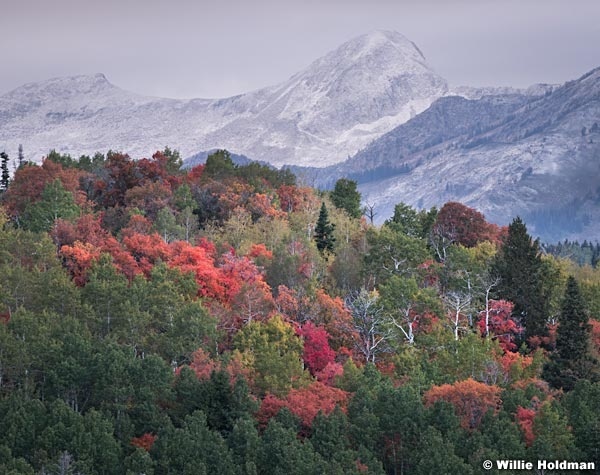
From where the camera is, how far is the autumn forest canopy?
8375 cm

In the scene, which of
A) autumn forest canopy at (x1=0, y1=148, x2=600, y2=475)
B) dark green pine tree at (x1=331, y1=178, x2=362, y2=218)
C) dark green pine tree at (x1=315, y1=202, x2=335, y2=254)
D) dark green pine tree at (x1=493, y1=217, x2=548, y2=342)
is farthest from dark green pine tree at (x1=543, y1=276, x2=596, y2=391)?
dark green pine tree at (x1=331, y1=178, x2=362, y2=218)

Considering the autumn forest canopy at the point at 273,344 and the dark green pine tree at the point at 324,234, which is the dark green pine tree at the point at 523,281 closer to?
the autumn forest canopy at the point at 273,344

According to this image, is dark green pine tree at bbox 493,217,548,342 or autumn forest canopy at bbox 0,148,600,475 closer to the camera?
autumn forest canopy at bbox 0,148,600,475

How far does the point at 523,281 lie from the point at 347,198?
5985cm

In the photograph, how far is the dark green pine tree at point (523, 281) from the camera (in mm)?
114438

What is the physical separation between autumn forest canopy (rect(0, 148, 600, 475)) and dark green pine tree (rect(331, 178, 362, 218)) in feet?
73.7

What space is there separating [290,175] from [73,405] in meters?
91.5

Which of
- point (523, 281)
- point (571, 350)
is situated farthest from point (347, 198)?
point (571, 350)

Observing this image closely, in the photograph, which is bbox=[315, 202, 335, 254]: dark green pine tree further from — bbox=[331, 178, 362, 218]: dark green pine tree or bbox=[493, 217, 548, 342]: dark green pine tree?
bbox=[331, 178, 362, 218]: dark green pine tree

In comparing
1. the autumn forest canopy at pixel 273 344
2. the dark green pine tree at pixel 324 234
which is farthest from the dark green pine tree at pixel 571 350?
the dark green pine tree at pixel 324 234

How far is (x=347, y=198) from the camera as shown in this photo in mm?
173625

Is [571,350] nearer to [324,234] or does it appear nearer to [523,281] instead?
[523,281]

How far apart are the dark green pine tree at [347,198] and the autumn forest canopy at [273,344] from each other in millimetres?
22458

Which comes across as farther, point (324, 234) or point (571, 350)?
point (324, 234)
